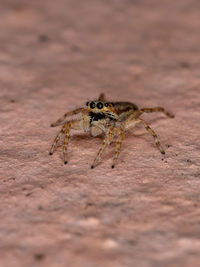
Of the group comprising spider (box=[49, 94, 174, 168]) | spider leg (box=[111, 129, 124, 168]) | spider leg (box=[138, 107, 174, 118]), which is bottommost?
spider leg (box=[111, 129, 124, 168])

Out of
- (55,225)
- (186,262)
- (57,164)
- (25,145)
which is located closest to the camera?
(186,262)

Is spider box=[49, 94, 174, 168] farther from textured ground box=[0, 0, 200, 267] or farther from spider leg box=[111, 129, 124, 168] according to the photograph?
textured ground box=[0, 0, 200, 267]

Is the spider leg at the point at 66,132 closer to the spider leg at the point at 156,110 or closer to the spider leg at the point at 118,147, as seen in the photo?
the spider leg at the point at 118,147

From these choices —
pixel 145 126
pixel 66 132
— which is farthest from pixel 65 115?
pixel 145 126

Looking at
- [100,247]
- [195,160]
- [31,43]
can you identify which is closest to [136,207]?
[100,247]

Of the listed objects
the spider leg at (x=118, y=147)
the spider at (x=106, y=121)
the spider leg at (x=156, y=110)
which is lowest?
the spider leg at (x=118, y=147)

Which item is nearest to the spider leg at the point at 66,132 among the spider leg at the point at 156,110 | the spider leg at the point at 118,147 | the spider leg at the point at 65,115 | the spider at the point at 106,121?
the spider at the point at 106,121

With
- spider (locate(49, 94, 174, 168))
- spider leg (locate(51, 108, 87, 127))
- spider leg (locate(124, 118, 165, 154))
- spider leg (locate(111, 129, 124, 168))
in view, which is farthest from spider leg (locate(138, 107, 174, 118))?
spider leg (locate(51, 108, 87, 127))

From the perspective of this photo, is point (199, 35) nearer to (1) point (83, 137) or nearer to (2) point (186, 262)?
(1) point (83, 137)
